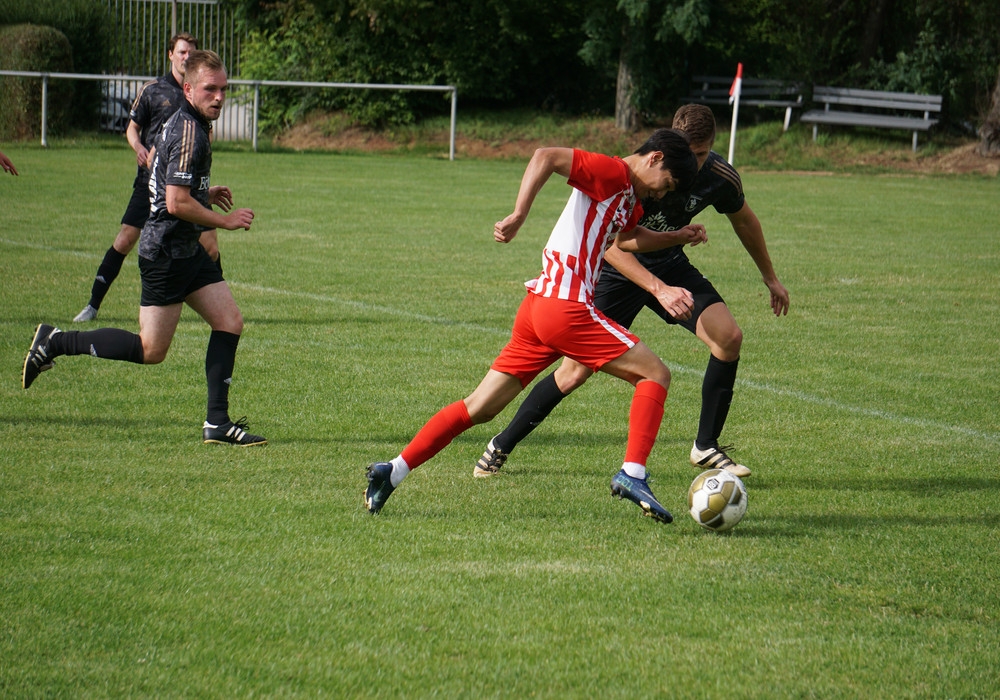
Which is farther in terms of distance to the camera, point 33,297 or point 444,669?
point 33,297

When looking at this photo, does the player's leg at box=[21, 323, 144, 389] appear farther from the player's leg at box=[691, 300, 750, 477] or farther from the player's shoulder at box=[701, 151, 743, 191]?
the player's shoulder at box=[701, 151, 743, 191]

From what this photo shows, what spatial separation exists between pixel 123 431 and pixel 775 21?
28788 mm

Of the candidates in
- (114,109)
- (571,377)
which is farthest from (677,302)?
(114,109)

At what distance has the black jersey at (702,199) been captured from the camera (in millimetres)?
5512

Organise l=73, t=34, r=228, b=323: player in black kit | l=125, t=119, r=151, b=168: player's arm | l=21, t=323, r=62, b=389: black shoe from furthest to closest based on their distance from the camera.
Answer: l=125, t=119, r=151, b=168: player's arm < l=73, t=34, r=228, b=323: player in black kit < l=21, t=323, r=62, b=389: black shoe

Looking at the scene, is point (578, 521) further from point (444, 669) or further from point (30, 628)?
point (30, 628)

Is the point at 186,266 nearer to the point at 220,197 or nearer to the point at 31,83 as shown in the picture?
the point at 220,197

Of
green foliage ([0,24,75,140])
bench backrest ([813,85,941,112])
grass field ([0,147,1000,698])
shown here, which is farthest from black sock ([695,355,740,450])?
green foliage ([0,24,75,140])

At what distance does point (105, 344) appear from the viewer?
19.3ft

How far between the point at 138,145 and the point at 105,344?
2.86m

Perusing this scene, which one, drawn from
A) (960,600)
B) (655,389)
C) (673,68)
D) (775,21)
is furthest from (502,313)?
(775,21)

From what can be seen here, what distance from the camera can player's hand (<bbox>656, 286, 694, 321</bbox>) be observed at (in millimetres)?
4625

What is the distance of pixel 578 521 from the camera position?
15.7 ft

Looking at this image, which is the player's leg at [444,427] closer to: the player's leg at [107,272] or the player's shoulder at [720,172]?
the player's shoulder at [720,172]
